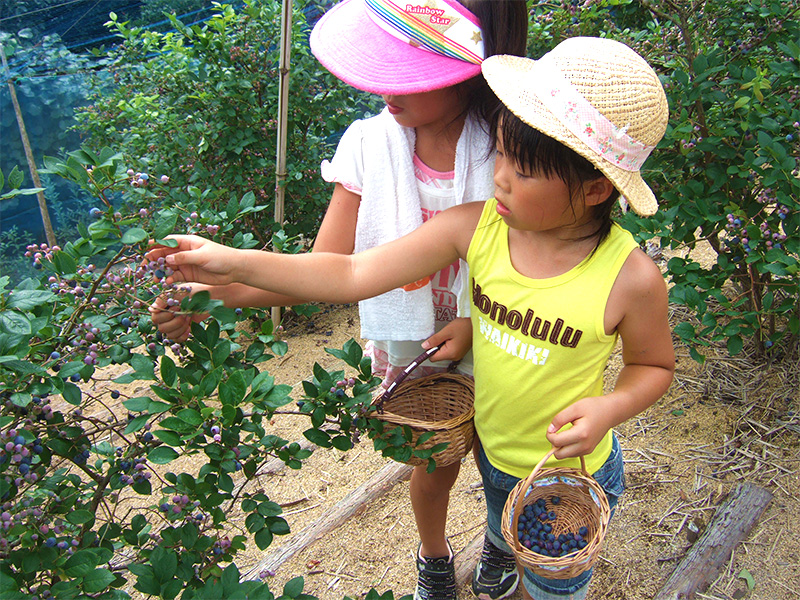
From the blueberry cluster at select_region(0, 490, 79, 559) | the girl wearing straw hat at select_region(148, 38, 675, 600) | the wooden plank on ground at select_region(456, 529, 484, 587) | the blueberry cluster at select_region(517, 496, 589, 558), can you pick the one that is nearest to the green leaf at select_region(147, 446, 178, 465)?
the blueberry cluster at select_region(0, 490, 79, 559)

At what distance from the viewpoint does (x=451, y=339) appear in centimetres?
170

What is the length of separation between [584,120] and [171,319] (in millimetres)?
839

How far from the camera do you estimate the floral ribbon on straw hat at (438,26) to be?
140 centimetres

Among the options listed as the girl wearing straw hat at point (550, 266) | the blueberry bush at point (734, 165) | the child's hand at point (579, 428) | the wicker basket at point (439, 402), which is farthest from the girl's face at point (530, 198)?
the blueberry bush at point (734, 165)

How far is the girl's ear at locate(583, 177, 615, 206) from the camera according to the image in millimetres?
1323

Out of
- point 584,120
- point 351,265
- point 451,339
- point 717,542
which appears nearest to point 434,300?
point 451,339

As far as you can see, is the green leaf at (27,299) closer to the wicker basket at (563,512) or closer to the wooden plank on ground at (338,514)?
the wicker basket at (563,512)

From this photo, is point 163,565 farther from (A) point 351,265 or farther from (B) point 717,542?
(B) point 717,542

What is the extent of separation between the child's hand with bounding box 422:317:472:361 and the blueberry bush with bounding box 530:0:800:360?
36.6 inches

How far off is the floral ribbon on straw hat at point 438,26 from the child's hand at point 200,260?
23.4 inches

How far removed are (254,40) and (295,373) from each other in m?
1.82

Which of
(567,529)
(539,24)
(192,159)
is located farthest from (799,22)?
(192,159)

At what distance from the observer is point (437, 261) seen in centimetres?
156

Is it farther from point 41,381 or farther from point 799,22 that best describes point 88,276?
point 799,22
